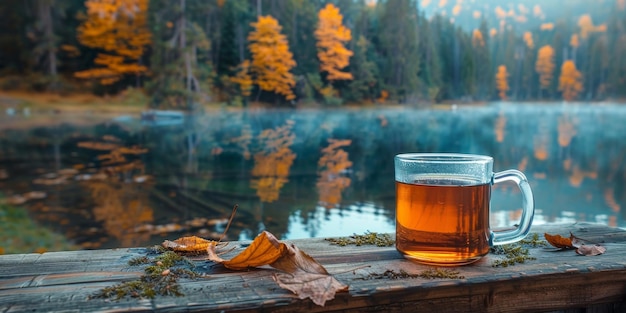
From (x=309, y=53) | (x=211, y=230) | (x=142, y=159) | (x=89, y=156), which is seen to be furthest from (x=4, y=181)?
(x=309, y=53)

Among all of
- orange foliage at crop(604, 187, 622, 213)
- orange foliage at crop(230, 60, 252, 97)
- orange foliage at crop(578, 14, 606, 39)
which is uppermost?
orange foliage at crop(578, 14, 606, 39)

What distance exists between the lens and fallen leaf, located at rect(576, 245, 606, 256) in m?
0.72

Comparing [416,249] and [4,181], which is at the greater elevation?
[416,249]

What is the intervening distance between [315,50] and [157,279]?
3.41m

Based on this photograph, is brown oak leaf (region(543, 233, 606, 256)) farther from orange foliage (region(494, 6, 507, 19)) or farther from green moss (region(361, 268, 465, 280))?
orange foliage (region(494, 6, 507, 19))

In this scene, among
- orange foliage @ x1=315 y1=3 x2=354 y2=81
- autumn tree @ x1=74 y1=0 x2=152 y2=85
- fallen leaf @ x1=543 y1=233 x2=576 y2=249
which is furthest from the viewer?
orange foliage @ x1=315 y1=3 x2=354 y2=81

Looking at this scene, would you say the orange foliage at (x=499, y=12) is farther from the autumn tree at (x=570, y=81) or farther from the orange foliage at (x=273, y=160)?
the orange foliage at (x=273, y=160)

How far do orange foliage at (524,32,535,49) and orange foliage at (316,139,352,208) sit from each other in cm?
197

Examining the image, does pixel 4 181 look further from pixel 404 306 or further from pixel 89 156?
pixel 404 306

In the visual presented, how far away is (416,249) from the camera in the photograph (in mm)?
665

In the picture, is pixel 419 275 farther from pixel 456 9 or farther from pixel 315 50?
pixel 456 9

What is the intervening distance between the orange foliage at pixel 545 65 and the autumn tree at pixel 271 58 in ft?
7.54

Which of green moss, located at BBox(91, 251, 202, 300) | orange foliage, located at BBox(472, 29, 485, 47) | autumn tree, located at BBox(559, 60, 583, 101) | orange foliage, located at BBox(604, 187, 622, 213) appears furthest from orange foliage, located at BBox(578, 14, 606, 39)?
green moss, located at BBox(91, 251, 202, 300)

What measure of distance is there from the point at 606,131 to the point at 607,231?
4.06 m
